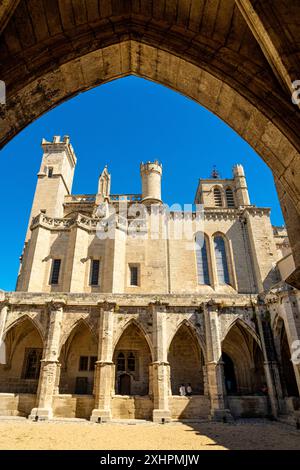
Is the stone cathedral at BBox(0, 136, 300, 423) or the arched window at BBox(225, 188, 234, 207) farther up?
the arched window at BBox(225, 188, 234, 207)

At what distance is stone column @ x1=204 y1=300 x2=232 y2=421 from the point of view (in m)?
13.3

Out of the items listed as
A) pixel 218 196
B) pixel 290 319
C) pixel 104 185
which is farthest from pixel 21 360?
pixel 218 196

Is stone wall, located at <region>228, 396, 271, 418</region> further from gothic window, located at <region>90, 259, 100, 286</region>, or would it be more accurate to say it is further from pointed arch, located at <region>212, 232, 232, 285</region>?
gothic window, located at <region>90, 259, 100, 286</region>

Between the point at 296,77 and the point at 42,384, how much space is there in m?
15.0

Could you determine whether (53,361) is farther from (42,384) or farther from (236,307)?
(236,307)

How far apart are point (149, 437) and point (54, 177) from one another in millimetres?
23033

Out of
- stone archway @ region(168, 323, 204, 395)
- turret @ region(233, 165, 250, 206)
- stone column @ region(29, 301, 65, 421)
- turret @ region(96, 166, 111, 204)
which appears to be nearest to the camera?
stone column @ region(29, 301, 65, 421)

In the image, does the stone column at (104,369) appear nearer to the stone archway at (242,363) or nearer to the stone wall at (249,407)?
the stone wall at (249,407)

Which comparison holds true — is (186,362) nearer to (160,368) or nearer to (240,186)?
(160,368)

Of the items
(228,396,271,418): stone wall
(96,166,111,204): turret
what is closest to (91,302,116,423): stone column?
(228,396,271,418): stone wall

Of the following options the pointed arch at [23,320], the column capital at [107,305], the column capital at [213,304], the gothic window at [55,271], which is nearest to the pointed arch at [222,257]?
the column capital at [213,304]

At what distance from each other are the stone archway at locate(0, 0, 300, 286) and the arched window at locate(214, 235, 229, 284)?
1818 cm

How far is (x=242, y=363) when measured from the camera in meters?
17.3
